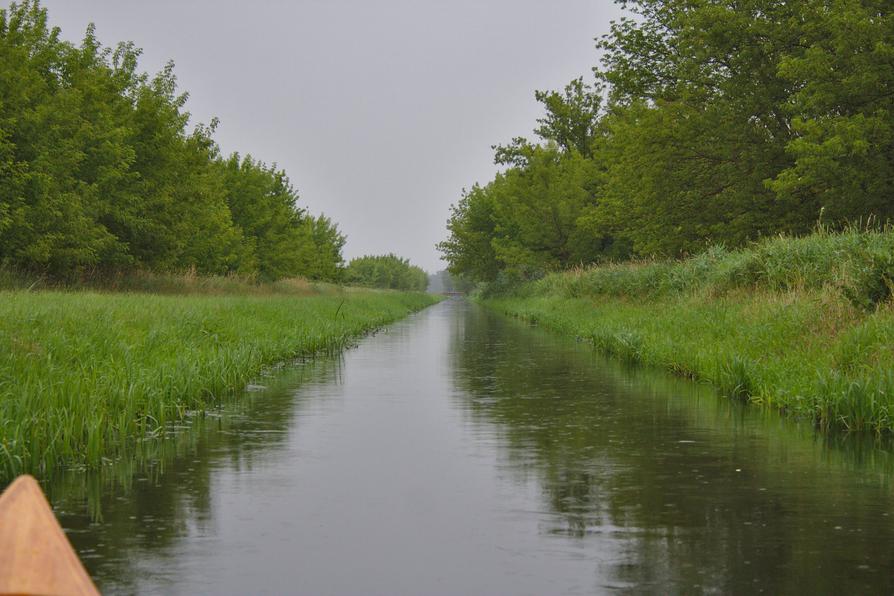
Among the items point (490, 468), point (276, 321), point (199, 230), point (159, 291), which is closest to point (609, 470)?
point (490, 468)

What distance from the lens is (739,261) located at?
21094 mm

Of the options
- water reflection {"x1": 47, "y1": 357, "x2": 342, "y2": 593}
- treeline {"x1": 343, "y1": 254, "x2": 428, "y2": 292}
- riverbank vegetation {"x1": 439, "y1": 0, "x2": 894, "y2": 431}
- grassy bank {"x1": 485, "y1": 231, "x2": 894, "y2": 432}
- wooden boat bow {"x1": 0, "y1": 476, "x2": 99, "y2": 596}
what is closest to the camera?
wooden boat bow {"x1": 0, "y1": 476, "x2": 99, "y2": 596}

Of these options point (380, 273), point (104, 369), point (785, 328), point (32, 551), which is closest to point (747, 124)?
point (785, 328)

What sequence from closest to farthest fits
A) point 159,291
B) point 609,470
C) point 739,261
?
point 609,470
point 739,261
point 159,291

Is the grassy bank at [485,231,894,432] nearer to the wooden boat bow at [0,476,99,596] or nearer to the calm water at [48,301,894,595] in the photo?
the calm water at [48,301,894,595]

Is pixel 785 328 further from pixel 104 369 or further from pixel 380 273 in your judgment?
pixel 380 273

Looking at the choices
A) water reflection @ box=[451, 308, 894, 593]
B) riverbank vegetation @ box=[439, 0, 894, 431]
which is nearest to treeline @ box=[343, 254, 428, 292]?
riverbank vegetation @ box=[439, 0, 894, 431]

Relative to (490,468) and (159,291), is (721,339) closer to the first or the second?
(490,468)

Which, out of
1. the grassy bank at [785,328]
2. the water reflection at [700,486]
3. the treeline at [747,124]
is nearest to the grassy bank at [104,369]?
the water reflection at [700,486]

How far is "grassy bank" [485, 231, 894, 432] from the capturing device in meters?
11.0

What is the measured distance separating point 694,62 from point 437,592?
114 feet

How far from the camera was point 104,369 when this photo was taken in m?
11.9

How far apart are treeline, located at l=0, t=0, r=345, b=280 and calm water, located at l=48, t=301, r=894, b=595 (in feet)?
53.6

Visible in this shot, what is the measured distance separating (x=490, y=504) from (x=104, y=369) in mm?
6759
